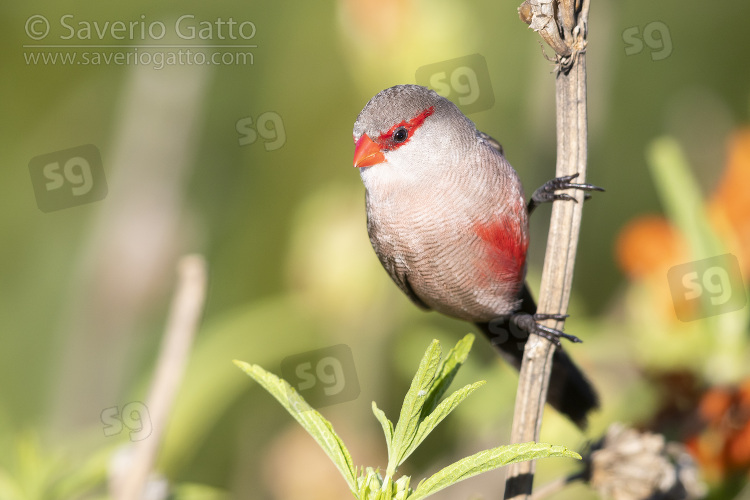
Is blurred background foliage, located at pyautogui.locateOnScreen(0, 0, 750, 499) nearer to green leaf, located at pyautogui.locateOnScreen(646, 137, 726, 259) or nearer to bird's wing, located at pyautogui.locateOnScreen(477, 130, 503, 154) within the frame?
green leaf, located at pyautogui.locateOnScreen(646, 137, 726, 259)

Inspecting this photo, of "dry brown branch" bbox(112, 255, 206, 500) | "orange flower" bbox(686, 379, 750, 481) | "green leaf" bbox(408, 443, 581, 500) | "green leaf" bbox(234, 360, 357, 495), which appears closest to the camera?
"green leaf" bbox(408, 443, 581, 500)

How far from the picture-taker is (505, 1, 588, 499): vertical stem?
1.69 meters

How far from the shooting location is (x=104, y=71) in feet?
14.7

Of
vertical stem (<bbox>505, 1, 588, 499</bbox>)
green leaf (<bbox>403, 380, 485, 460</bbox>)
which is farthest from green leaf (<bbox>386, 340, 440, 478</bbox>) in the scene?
vertical stem (<bbox>505, 1, 588, 499</bbox>)

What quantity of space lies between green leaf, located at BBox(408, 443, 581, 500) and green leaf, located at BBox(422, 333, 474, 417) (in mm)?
183

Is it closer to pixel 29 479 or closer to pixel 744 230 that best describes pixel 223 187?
pixel 29 479

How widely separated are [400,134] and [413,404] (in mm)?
1290

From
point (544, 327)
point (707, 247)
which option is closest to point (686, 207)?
point (707, 247)

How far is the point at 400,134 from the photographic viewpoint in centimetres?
248

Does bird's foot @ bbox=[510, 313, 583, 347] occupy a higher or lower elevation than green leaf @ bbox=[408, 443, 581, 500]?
higher

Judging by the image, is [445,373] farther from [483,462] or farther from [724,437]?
[724,437]

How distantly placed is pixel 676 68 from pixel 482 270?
109 inches

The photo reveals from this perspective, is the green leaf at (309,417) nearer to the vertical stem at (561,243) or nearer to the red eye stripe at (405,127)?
the vertical stem at (561,243)

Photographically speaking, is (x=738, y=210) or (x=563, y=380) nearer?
(x=738, y=210)
